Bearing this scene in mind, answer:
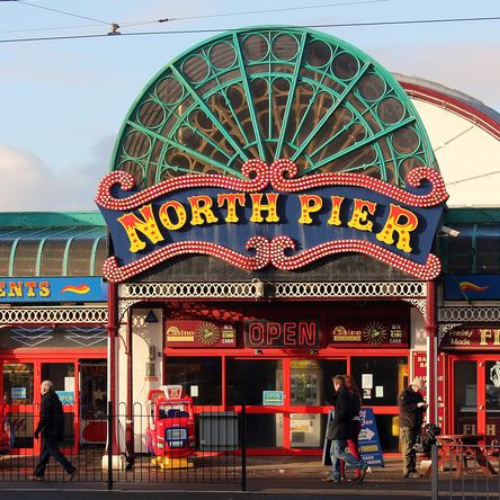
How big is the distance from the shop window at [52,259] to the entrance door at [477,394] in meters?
8.54

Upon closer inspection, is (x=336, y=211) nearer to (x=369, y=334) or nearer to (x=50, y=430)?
(x=369, y=334)

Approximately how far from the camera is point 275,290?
83.9 feet

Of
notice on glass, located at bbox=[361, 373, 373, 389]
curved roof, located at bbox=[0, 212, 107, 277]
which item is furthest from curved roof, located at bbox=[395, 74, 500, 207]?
curved roof, located at bbox=[0, 212, 107, 277]

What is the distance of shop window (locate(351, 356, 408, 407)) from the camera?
2802 cm

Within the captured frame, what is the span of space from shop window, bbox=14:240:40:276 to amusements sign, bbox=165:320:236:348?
10.4 feet

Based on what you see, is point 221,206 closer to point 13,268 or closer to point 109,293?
point 109,293

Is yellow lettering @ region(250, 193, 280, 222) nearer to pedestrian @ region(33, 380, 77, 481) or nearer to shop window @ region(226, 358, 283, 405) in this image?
shop window @ region(226, 358, 283, 405)

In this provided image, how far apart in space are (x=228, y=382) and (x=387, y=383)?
339 centimetres

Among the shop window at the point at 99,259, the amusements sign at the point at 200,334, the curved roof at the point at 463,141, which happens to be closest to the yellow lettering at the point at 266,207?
the amusements sign at the point at 200,334

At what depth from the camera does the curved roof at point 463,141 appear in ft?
118

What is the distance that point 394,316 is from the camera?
27.9 meters

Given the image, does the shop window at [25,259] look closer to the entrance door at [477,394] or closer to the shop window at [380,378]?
the shop window at [380,378]

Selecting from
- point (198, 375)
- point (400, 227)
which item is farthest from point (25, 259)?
point (400, 227)

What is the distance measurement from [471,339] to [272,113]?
634 centimetres
